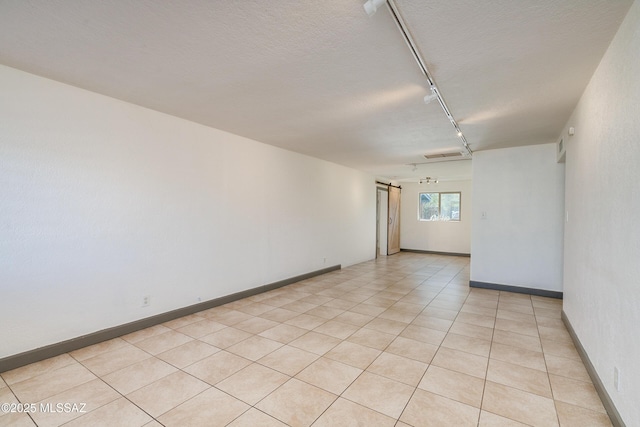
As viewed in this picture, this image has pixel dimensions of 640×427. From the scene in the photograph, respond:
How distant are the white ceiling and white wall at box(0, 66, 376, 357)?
353 millimetres

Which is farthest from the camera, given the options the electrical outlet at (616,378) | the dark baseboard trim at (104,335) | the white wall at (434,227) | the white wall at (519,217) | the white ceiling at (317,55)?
the white wall at (434,227)

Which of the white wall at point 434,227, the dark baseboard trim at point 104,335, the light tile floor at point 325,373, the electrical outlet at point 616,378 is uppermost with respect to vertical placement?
the white wall at point 434,227

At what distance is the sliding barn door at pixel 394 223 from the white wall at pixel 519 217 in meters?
4.19

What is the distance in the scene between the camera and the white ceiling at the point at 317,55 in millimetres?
1699

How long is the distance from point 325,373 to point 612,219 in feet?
7.92

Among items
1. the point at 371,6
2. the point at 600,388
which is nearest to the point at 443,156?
the point at 600,388

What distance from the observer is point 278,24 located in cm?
182

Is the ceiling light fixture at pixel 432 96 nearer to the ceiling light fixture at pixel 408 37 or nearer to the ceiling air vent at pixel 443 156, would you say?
the ceiling light fixture at pixel 408 37

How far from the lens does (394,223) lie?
9781 mm

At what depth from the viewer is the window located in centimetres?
952

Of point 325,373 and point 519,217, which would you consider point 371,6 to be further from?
point 519,217

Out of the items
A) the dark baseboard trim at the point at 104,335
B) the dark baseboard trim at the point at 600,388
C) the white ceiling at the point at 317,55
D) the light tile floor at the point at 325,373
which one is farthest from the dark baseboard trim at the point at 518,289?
the dark baseboard trim at the point at 104,335

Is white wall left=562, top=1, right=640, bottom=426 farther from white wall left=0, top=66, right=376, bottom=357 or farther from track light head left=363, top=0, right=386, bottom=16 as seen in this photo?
white wall left=0, top=66, right=376, bottom=357

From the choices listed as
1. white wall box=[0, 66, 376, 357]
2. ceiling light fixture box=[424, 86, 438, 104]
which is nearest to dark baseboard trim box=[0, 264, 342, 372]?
white wall box=[0, 66, 376, 357]
